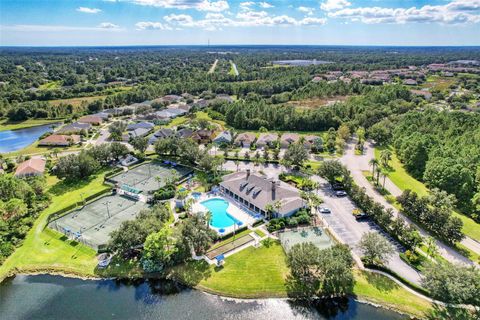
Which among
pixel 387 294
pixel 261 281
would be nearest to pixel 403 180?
pixel 387 294

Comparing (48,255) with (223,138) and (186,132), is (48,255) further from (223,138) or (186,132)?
(186,132)

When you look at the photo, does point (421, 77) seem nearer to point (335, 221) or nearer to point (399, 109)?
point (399, 109)

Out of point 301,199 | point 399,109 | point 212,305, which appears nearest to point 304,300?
point 212,305

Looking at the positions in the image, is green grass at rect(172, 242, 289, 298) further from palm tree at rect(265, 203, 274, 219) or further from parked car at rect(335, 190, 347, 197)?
parked car at rect(335, 190, 347, 197)

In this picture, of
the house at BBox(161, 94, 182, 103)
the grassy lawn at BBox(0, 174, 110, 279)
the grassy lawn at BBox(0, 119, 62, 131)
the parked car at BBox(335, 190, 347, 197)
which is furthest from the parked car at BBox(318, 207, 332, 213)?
the grassy lawn at BBox(0, 119, 62, 131)

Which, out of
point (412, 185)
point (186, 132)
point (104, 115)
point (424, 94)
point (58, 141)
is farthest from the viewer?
point (424, 94)

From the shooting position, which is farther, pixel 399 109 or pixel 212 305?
pixel 399 109
